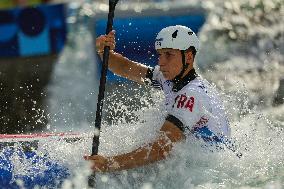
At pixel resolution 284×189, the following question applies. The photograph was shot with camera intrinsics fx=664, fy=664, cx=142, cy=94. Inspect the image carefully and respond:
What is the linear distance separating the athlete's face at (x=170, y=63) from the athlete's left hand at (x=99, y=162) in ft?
3.03

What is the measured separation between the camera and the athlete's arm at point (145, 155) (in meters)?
5.09

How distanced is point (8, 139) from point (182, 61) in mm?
1883

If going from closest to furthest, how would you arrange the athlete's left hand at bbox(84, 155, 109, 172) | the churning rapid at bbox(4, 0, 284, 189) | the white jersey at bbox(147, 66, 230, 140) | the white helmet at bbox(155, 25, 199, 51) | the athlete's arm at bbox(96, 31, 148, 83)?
the athlete's left hand at bbox(84, 155, 109, 172)
the white jersey at bbox(147, 66, 230, 140)
the churning rapid at bbox(4, 0, 284, 189)
the white helmet at bbox(155, 25, 199, 51)
the athlete's arm at bbox(96, 31, 148, 83)

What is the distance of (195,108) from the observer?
17.3 feet

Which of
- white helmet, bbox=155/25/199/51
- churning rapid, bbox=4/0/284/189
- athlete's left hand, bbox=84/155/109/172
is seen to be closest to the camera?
athlete's left hand, bbox=84/155/109/172

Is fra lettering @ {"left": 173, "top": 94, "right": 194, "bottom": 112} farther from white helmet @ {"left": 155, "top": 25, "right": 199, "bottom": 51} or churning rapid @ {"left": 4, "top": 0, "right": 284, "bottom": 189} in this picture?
white helmet @ {"left": 155, "top": 25, "right": 199, "bottom": 51}

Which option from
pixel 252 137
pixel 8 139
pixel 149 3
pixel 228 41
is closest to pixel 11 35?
pixel 149 3

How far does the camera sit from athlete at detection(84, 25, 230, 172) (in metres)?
5.12

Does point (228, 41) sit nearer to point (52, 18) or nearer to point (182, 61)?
point (52, 18)

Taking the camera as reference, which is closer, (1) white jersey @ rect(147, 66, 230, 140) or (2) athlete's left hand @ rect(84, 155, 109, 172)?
(2) athlete's left hand @ rect(84, 155, 109, 172)

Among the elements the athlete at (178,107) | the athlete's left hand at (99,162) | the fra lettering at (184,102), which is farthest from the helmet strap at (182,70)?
the athlete's left hand at (99,162)

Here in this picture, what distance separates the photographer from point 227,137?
563cm

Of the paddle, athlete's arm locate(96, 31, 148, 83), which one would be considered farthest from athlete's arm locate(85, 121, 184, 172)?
athlete's arm locate(96, 31, 148, 83)

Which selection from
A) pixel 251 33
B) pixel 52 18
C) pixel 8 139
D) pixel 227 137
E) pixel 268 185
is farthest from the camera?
pixel 251 33
